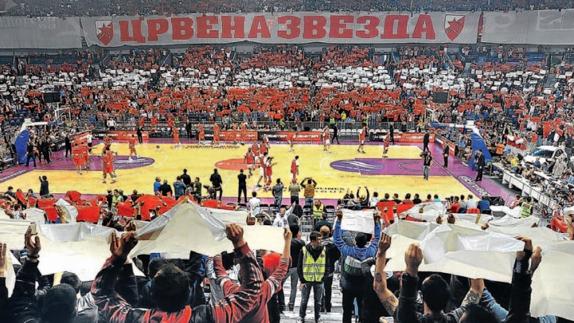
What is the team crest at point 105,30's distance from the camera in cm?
4888

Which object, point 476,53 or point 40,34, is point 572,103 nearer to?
point 476,53

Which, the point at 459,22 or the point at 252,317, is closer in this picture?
the point at 252,317

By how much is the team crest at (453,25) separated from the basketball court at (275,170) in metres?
22.2

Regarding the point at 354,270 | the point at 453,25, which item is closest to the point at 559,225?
the point at 354,270

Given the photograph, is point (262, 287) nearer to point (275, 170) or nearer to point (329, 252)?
point (329, 252)

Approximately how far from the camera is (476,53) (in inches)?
1889

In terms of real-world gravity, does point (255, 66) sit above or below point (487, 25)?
below

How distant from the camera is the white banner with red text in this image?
47.0 metres

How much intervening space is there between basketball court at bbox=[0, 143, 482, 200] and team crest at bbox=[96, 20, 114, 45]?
2389 centimetres

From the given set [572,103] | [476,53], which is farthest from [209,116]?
[476,53]

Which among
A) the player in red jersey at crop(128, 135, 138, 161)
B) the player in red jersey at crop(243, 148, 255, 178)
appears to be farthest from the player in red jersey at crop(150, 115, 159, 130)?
the player in red jersey at crop(243, 148, 255, 178)

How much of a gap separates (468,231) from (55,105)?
121ft

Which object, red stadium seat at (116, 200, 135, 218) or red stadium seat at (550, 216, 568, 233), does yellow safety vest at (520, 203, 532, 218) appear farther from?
red stadium seat at (116, 200, 135, 218)

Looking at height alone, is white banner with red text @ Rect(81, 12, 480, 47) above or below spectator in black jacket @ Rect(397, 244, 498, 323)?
above
